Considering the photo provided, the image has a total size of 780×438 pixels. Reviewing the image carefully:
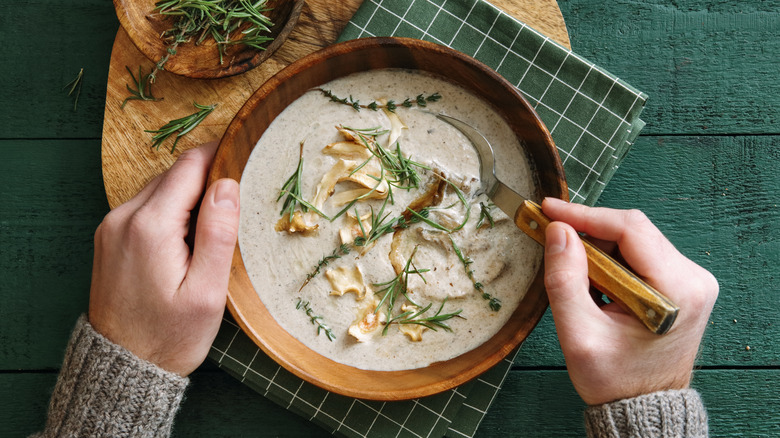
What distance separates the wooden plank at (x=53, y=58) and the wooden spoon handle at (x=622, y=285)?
3.51 feet

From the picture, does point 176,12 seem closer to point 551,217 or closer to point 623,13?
point 551,217

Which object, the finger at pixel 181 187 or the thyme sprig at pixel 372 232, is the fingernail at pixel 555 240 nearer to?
the thyme sprig at pixel 372 232

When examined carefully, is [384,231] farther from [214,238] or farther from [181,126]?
[181,126]

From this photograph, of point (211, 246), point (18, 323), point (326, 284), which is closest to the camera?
point (211, 246)

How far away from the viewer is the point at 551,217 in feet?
3.59

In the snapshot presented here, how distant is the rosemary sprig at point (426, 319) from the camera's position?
45.8 inches

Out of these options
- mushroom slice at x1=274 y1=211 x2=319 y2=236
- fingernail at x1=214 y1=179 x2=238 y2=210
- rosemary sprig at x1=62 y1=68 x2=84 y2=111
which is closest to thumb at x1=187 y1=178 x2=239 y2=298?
fingernail at x1=214 y1=179 x2=238 y2=210

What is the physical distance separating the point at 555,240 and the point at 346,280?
16.8 inches

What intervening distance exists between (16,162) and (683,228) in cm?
166

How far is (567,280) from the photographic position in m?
1.02

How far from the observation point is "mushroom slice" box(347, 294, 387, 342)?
1175 mm

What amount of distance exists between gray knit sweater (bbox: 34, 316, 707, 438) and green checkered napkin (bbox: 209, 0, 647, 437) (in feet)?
0.51

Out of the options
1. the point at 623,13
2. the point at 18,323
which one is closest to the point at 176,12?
the point at 18,323

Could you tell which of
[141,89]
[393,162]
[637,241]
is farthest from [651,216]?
[141,89]
